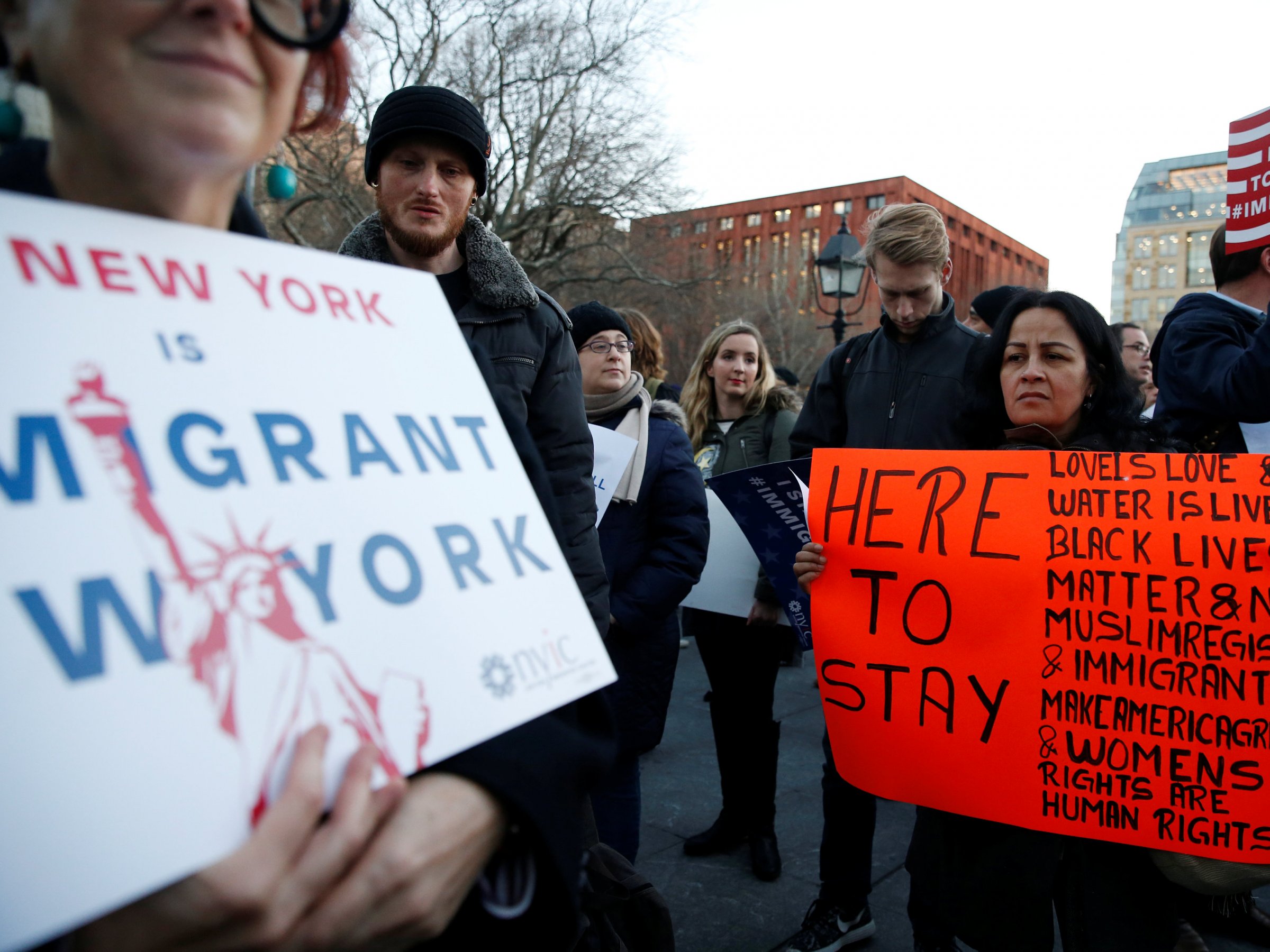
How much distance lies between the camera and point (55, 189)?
75cm

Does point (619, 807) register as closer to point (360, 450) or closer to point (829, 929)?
point (829, 929)

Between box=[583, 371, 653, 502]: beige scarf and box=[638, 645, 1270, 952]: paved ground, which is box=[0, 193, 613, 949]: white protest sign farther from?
box=[638, 645, 1270, 952]: paved ground

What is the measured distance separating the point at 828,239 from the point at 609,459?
62.9 meters

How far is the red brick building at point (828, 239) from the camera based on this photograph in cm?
5178

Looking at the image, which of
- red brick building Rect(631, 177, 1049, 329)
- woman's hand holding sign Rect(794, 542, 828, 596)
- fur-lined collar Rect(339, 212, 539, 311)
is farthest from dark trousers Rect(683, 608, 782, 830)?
red brick building Rect(631, 177, 1049, 329)

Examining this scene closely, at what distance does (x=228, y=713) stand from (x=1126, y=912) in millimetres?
1923

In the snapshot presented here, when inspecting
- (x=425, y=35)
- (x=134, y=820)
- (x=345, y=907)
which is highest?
(x=425, y=35)

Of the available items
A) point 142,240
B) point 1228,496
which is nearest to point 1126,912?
point 1228,496

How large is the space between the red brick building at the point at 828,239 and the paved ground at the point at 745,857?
39.7m

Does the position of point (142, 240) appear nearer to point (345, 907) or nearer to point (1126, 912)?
point (345, 907)

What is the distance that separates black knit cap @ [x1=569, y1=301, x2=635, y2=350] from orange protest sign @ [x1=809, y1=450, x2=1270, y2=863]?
4.46ft

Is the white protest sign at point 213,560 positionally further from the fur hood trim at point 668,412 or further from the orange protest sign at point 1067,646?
the fur hood trim at point 668,412

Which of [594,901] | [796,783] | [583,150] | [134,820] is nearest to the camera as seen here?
[134,820]

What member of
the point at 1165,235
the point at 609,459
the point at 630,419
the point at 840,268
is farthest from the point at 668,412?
the point at 1165,235
